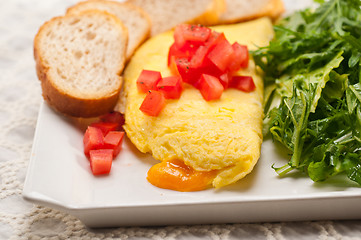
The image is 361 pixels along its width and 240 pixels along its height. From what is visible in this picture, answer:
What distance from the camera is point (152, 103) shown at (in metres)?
2.94

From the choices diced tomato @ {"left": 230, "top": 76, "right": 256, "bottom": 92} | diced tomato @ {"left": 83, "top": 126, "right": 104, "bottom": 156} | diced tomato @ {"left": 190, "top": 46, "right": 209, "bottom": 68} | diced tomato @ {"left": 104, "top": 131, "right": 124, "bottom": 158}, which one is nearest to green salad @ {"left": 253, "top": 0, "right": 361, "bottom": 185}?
diced tomato @ {"left": 230, "top": 76, "right": 256, "bottom": 92}

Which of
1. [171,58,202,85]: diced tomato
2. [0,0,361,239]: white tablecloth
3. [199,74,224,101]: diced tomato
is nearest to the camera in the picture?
[0,0,361,239]: white tablecloth

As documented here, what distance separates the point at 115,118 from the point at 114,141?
323 mm

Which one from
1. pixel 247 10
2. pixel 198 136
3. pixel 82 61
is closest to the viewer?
pixel 198 136

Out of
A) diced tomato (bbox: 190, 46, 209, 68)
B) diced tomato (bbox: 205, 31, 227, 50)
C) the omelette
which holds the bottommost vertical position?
the omelette

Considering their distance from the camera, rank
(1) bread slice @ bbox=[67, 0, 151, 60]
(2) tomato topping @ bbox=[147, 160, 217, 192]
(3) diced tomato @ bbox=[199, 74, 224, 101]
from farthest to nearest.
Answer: (1) bread slice @ bbox=[67, 0, 151, 60] < (3) diced tomato @ bbox=[199, 74, 224, 101] < (2) tomato topping @ bbox=[147, 160, 217, 192]

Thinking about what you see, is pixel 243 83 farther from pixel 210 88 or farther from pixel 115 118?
pixel 115 118

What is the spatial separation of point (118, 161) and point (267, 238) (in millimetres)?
1155

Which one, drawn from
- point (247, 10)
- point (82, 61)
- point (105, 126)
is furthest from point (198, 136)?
point (247, 10)

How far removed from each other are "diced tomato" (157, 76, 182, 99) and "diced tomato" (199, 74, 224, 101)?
0.17m

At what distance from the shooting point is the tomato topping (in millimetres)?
2656

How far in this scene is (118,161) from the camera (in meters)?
3.00

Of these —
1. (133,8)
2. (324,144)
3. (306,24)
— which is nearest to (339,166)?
(324,144)

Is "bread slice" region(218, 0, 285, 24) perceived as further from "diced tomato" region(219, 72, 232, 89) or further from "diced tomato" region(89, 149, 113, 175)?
"diced tomato" region(89, 149, 113, 175)
